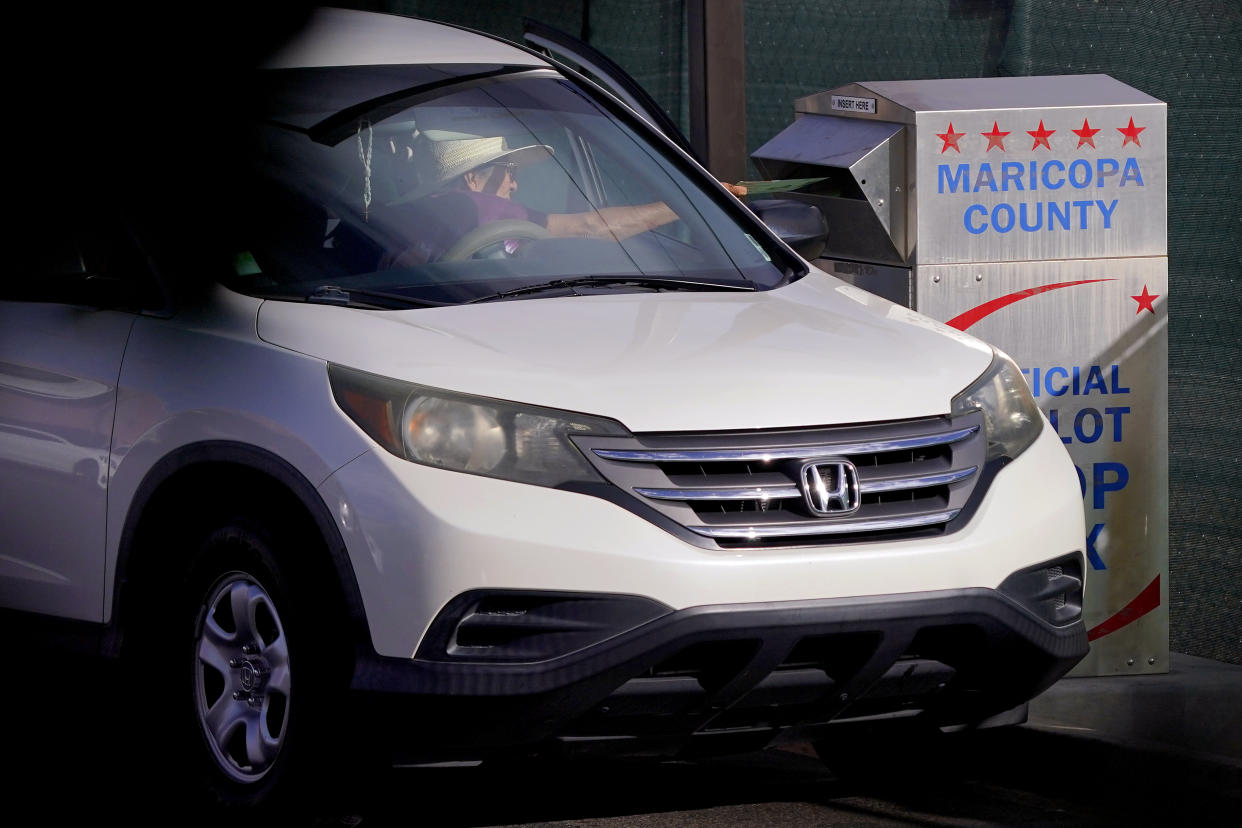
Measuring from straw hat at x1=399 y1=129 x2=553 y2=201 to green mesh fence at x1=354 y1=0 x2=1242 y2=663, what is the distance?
119 inches

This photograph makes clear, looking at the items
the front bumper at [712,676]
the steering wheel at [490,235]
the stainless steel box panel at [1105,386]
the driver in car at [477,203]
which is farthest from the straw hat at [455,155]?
the front bumper at [712,676]

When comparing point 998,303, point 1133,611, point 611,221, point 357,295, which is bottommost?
point 1133,611

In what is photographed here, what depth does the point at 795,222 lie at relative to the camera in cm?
570

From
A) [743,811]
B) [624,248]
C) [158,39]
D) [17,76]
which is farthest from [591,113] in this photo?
[743,811]

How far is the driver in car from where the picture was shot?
5020 millimetres

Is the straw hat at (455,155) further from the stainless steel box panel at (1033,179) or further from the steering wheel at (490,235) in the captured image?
the stainless steel box panel at (1033,179)

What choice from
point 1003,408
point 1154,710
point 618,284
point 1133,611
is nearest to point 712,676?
point 1003,408

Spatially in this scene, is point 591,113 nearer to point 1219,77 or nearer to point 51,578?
point 51,578

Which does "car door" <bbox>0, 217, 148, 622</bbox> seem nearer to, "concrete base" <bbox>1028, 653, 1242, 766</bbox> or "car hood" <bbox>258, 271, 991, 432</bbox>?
"car hood" <bbox>258, 271, 991, 432</bbox>

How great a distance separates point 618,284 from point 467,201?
511 millimetres

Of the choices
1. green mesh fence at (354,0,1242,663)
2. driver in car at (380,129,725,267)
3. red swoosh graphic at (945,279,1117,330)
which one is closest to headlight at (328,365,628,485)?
driver in car at (380,129,725,267)

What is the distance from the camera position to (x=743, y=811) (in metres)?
4.95

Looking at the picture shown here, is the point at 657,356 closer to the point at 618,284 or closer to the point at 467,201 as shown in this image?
the point at 618,284

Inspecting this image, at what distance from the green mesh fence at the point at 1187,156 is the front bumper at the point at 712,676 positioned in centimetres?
322
